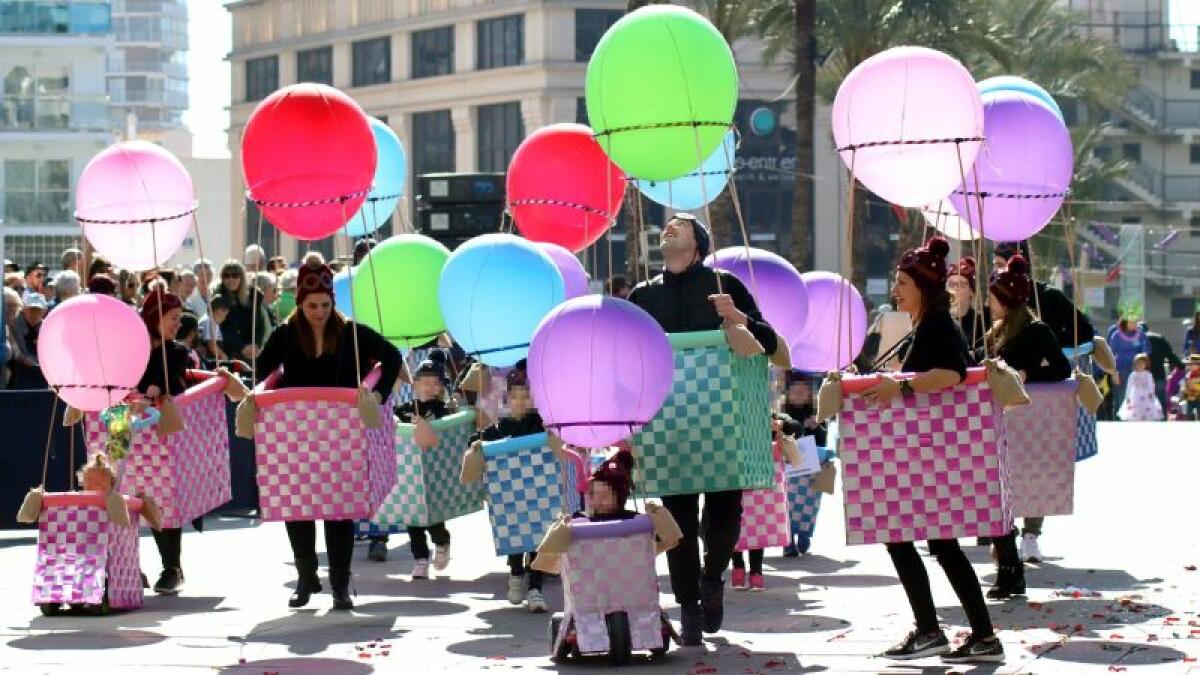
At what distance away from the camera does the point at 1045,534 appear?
16.3m

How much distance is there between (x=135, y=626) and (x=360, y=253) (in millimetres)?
4483

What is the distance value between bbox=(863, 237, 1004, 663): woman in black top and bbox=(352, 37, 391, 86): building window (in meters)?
73.0

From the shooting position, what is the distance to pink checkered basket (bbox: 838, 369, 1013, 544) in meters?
10.1

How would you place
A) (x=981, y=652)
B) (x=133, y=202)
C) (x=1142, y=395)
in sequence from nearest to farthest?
(x=981, y=652) → (x=133, y=202) → (x=1142, y=395)

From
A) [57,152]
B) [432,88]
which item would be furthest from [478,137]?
[57,152]

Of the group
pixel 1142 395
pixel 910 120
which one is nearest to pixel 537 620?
pixel 910 120

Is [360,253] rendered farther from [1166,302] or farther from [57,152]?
[1166,302]

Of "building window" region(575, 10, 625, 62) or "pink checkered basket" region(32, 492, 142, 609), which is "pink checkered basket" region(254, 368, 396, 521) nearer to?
"pink checkered basket" region(32, 492, 142, 609)

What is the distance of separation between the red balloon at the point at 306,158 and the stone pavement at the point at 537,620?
6.63 feet

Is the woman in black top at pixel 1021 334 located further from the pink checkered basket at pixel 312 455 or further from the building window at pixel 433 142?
the building window at pixel 433 142

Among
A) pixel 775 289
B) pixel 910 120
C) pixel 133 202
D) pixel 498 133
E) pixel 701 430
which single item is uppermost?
pixel 498 133

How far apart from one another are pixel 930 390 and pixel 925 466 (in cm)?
31

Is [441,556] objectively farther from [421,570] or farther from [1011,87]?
[1011,87]

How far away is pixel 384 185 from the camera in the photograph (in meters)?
15.1
